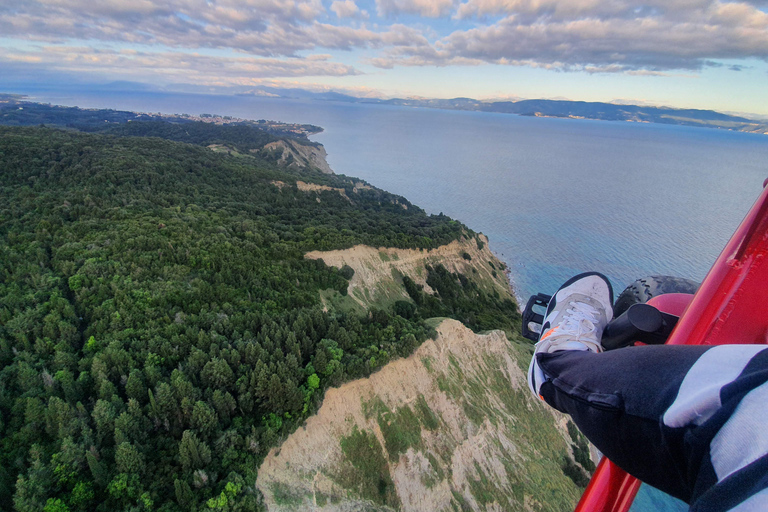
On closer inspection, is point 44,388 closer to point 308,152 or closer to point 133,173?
point 133,173

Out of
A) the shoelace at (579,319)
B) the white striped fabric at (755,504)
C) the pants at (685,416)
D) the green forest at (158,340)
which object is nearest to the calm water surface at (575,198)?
the green forest at (158,340)

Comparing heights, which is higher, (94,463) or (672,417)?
(672,417)

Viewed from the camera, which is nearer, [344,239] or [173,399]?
[173,399]

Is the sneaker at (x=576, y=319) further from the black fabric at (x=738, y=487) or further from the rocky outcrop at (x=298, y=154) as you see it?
the rocky outcrop at (x=298, y=154)

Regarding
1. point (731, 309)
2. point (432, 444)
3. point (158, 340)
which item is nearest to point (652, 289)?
point (731, 309)

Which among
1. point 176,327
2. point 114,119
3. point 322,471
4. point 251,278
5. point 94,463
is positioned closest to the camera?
point 94,463

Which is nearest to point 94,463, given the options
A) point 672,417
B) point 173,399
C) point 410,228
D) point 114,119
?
point 173,399
